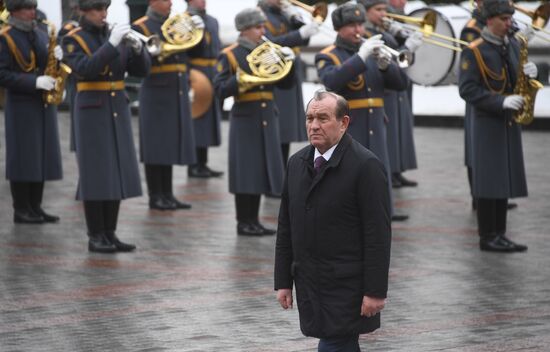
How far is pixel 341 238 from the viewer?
666 cm

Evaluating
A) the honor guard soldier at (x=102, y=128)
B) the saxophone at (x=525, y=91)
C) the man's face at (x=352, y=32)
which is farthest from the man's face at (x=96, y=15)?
the saxophone at (x=525, y=91)

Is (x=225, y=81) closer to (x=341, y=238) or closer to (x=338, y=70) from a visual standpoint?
(x=338, y=70)

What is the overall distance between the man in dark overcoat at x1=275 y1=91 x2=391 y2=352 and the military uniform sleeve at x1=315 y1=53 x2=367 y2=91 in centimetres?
467

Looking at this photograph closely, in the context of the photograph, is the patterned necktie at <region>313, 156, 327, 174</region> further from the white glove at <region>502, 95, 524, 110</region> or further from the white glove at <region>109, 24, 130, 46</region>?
the white glove at <region>502, 95, 524, 110</region>

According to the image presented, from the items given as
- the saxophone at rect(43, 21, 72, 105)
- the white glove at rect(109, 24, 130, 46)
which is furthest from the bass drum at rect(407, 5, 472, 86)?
the white glove at rect(109, 24, 130, 46)

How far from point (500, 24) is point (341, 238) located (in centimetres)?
505

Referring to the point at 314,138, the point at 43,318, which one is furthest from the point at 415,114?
the point at 314,138

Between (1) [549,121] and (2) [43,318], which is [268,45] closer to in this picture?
(2) [43,318]

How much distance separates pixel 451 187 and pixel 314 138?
29.1 ft

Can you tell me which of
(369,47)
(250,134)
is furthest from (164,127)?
(369,47)

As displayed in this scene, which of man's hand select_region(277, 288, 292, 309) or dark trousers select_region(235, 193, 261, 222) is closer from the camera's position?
man's hand select_region(277, 288, 292, 309)

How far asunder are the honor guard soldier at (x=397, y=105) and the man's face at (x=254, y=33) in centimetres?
105

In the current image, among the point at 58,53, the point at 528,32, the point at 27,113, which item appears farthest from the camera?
the point at 27,113

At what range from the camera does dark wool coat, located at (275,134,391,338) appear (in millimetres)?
6598
